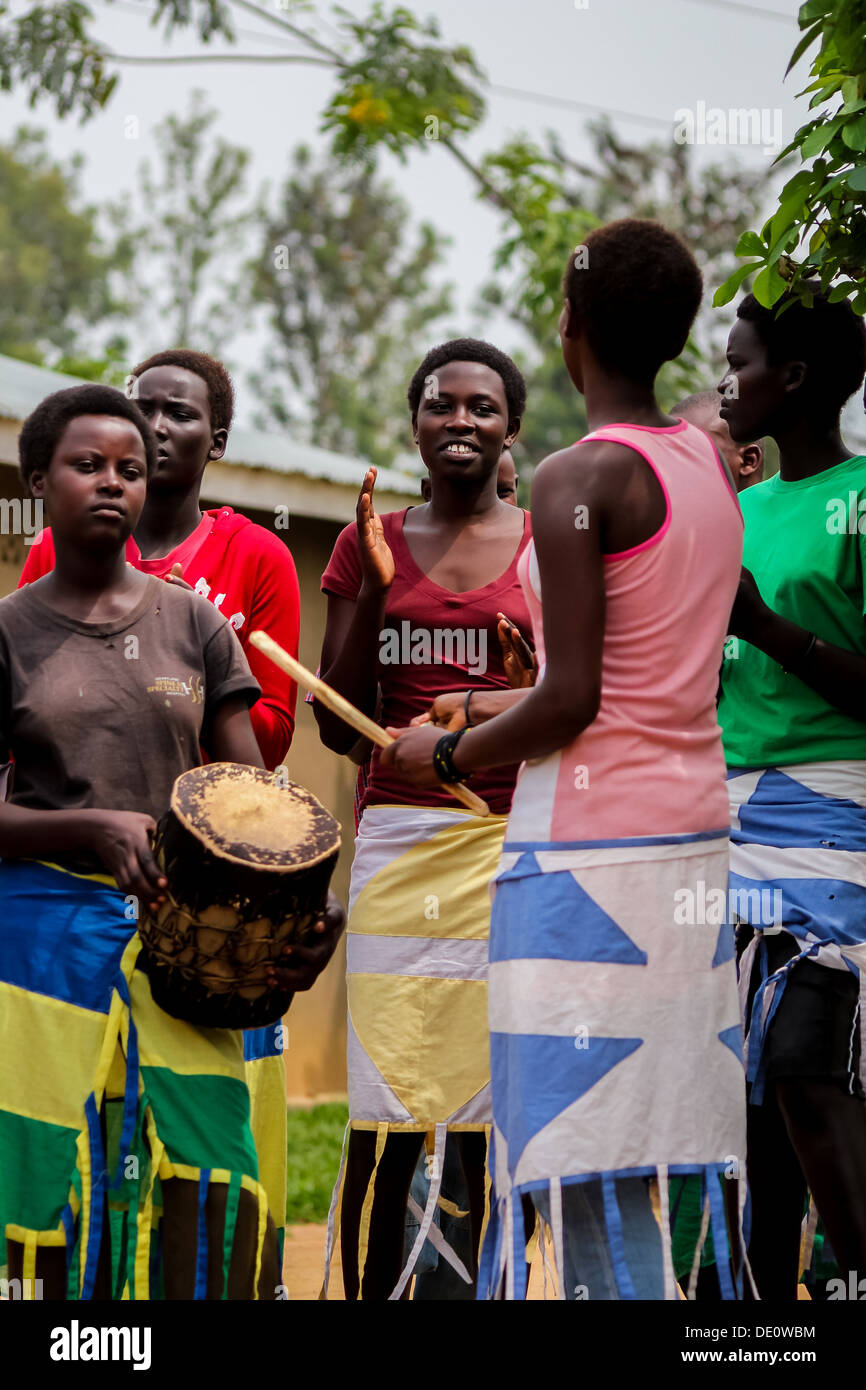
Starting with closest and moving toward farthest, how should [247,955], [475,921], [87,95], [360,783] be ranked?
[247,955] < [475,921] < [360,783] < [87,95]

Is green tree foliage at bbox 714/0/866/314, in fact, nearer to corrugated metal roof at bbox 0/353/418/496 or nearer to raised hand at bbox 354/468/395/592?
raised hand at bbox 354/468/395/592

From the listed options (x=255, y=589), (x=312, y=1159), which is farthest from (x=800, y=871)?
(x=312, y=1159)

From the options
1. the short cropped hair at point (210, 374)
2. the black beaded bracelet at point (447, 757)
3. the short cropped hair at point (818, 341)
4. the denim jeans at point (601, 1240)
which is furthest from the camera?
the short cropped hair at point (210, 374)

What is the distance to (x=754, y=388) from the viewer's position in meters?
3.58

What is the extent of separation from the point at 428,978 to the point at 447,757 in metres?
1.15

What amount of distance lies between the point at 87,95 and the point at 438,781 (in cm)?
1022

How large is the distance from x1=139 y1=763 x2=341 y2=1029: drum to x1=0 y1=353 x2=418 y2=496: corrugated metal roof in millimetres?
4077

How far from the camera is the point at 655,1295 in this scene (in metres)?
2.53

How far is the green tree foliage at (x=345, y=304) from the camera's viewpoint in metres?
35.0

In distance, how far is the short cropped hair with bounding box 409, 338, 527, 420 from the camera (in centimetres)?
418

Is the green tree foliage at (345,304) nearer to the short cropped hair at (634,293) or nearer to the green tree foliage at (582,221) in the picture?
the green tree foliage at (582,221)

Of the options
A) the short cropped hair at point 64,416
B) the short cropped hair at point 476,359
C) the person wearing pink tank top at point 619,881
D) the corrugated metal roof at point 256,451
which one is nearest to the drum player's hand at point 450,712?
the person wearing pink tank top at point 619,881
